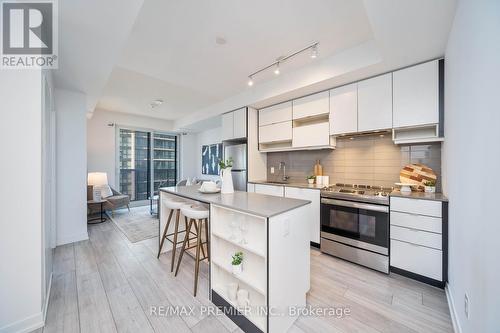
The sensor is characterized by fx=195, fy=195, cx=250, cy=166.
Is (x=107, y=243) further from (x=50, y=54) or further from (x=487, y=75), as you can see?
(x=487, y=75)

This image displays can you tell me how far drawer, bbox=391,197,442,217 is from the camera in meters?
1.94

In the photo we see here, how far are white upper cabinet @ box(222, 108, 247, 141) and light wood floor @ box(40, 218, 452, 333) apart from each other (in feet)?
7.87

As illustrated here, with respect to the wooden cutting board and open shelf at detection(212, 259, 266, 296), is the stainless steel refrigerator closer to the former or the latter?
open shelf at detection(212, 259, 266, 296)

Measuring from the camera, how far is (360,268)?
7.79ft

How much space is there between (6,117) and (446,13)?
3.41m

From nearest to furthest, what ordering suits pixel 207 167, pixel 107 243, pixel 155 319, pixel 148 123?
pixel 155 319 → pixel 107 243 → pixel 148 123 → pixel 207 167

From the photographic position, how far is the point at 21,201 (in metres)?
1.50

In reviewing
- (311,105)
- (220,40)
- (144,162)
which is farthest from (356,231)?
(144,162)

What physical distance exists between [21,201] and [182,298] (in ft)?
5.03

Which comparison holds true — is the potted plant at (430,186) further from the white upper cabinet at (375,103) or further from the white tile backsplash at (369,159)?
the white upper cabinet at (375,103)

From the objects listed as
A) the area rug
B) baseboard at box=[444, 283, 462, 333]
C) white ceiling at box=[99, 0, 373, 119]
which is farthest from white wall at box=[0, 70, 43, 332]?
baseboard at box=[444, 283, 462, 333]

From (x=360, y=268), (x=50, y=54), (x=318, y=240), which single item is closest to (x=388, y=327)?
(x=360, y=268)

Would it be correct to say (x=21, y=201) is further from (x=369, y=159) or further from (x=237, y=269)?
(x=369, y=159)

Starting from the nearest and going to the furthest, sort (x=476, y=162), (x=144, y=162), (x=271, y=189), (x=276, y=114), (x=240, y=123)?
(x=476, y=162)
(x=271, y=189)
(x=276, y=114)
(x=240, y=123)
(x=144, y=162)
